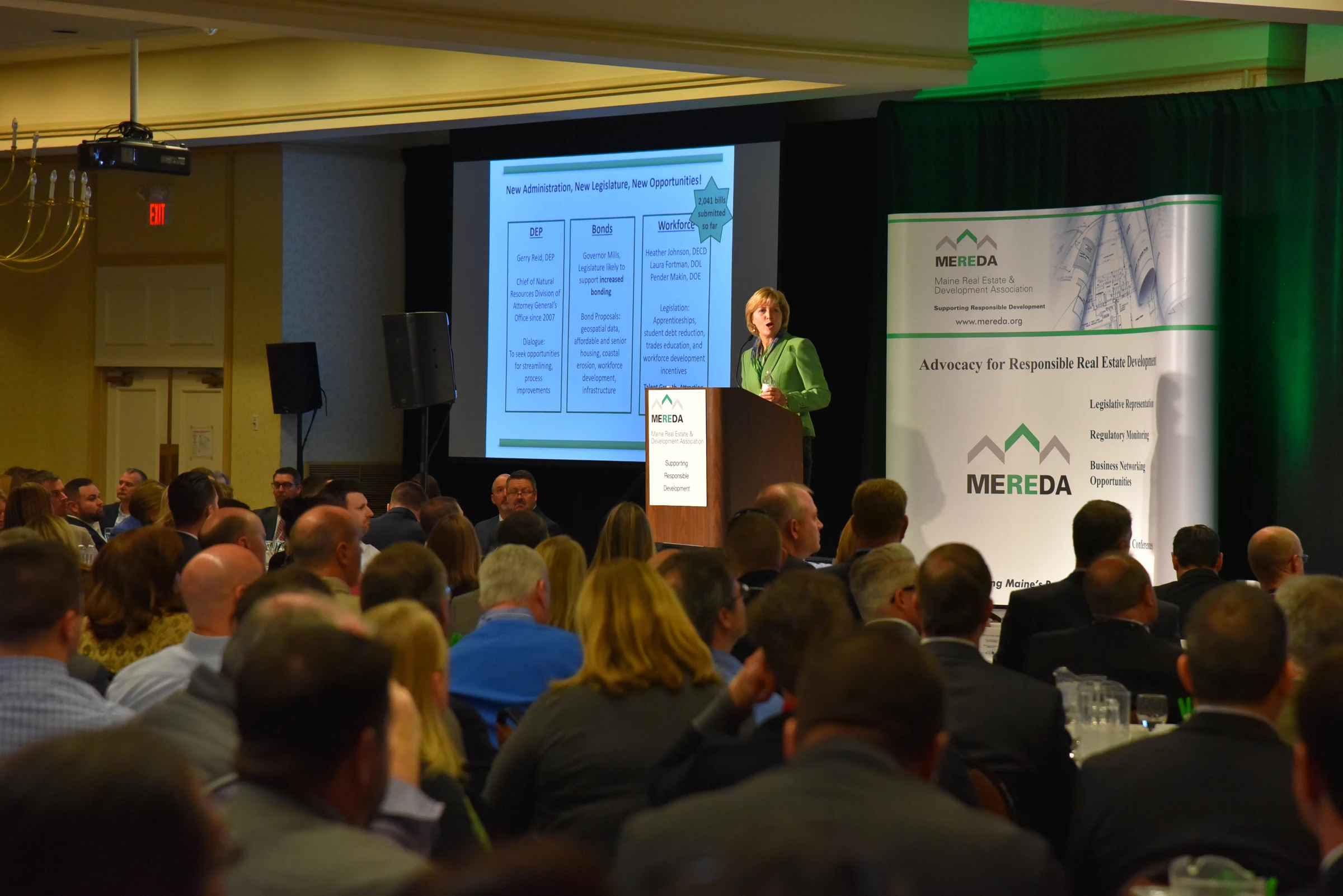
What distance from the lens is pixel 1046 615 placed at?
4.38 metres

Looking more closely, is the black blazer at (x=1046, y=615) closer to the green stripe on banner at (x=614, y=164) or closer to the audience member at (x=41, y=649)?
the audience member at (x=41, y=649)

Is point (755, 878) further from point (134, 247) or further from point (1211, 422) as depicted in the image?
point (134, 247)

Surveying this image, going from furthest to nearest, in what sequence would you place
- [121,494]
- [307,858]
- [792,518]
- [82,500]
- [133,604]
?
[121,494] → [82,500] → [792,518] → [133,604] → [307,858]

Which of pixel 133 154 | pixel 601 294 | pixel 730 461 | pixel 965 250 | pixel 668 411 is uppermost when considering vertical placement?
pixel 133 154

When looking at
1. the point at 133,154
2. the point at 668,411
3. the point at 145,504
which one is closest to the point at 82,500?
the point at 145,504

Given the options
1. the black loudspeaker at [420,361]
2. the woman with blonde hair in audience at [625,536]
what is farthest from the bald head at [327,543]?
the black loudspeaker at [420,361]

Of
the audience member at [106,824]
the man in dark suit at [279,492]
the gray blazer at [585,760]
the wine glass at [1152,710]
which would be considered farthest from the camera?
the man in dark suit at [279,492]

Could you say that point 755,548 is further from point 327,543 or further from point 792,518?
point 327,543

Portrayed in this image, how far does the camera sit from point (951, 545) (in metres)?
3.22

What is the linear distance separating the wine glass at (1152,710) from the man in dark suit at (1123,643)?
30 centimetres

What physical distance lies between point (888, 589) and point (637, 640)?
1116 mm

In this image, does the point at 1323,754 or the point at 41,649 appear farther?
the point at 41,649

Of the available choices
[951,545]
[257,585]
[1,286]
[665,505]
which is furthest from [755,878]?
[1,286]

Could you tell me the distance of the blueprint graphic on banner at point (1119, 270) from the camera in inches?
275
